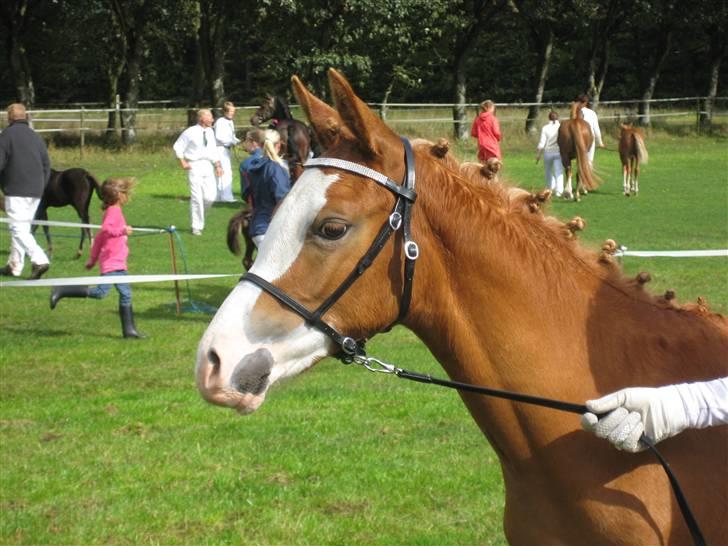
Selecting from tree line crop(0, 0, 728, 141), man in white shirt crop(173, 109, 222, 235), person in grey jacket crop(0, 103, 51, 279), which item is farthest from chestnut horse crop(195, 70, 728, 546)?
tree line crop(0, 0, 728, 141)

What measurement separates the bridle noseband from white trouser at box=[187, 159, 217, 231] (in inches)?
671

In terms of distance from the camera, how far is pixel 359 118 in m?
2.96

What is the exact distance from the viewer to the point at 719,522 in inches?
115

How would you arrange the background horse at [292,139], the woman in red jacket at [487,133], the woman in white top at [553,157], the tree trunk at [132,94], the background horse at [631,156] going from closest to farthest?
the background horse at [292,139] → the woman in red jacket at [487,133] → the woman in white top at [553,157] → the background horse at [631,156] → the tree trunk at [132,94]

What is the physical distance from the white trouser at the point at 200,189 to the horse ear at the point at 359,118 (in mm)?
17002

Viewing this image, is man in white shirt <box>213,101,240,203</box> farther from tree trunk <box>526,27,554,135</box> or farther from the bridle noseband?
tree trunk <box>526,27,554,135</box>

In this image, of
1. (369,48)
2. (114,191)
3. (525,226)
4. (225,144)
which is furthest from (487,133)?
(369,48)

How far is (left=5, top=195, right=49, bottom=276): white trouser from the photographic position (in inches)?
577

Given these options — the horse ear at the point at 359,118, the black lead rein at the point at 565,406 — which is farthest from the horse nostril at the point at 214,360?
the horse ear at the point at 359,118

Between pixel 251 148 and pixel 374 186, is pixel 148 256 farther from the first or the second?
pixel 374 186

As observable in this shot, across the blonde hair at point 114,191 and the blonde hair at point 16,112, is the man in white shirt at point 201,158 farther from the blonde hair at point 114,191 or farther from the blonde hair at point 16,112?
the blonde hair at point 114,191

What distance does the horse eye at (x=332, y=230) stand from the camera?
291cm

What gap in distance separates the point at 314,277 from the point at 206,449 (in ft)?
15.4

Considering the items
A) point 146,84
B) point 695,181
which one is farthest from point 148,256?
point 146,84
